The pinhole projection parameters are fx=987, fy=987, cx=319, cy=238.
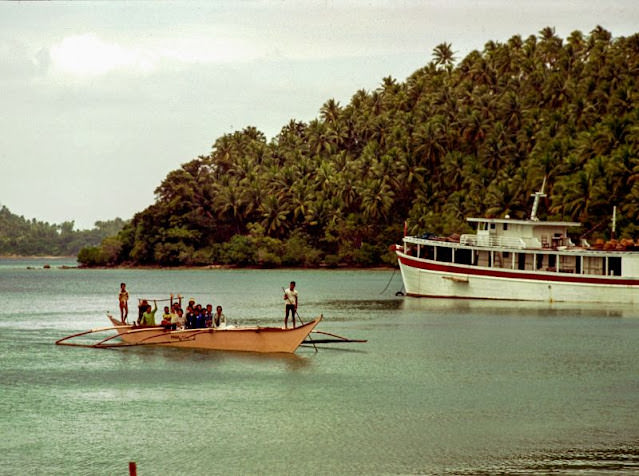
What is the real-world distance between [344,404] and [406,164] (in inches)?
4146

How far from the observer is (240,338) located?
38812mm

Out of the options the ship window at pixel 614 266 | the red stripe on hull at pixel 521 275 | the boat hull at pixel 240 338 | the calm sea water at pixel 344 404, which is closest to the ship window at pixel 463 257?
the red stripe on hull at pixel 521 275

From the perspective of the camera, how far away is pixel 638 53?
136 metres

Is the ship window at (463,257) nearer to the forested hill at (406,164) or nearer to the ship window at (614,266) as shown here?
the ship window at (614,266)

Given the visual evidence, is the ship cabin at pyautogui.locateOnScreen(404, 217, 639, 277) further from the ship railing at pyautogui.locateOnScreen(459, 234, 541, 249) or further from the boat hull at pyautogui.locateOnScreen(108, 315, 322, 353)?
the boat hull at pyautogui.locateOnScreen(108, 315, 322, 353)

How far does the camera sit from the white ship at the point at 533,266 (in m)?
68.3

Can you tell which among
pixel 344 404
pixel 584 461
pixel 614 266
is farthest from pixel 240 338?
pixel 614 266

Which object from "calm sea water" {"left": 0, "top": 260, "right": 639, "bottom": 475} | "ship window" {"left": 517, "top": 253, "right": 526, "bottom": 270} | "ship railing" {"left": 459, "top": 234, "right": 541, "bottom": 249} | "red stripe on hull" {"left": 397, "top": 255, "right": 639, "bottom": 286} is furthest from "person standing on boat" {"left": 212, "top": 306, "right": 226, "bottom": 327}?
"ship window" {"left": 517, "top": 253, "right": 526, "bottom": 270}

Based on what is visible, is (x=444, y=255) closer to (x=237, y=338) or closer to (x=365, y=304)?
(x=365, y=304)

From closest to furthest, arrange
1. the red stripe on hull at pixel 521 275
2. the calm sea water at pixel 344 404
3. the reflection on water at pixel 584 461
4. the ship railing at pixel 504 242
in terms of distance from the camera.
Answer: the reflection on water at pixel 584 461, the calm sea water at pixel 344 404, the red stripe on hull at pixel 521 275, the ship railing at pixel 504 242

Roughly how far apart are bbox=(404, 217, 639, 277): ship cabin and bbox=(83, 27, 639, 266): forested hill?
1550 inches

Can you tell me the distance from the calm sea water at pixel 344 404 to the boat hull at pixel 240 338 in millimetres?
450

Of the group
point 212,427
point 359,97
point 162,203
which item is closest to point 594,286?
point 212,427

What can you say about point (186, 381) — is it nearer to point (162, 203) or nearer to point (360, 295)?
point (360, 295)
